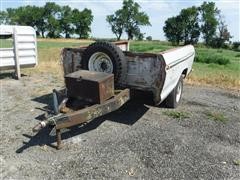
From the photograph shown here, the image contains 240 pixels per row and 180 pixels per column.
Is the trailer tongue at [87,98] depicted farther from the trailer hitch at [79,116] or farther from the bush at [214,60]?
the bush at [214,60]

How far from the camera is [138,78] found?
539 cm

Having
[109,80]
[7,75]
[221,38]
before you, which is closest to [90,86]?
[109,80]

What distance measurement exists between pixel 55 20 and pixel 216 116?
271 feet

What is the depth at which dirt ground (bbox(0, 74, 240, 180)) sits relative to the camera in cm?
383

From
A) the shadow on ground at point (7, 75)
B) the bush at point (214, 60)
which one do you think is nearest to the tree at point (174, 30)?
the bush at point (214, 60)

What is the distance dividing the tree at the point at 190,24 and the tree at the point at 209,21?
162 centimetres

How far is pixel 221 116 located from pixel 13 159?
401 centimetres

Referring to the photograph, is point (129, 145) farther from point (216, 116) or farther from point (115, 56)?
point (216, 116)

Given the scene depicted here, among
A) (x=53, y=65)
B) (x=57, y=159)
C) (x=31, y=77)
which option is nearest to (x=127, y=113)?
(x=57, y=159)

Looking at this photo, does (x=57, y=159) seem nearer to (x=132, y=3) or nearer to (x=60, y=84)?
(x=60, y=84)

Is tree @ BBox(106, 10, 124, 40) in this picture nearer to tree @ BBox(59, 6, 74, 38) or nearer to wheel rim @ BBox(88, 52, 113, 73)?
tree @ BBox(59, 6, 74, 38)

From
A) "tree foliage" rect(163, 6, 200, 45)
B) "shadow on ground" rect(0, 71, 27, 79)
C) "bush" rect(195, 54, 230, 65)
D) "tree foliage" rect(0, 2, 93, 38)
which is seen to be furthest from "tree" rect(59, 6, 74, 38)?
"shadow on ground" rect(0, 71, 27, 79)

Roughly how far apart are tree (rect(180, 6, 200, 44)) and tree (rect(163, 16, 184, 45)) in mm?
843

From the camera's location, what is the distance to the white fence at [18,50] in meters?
8.94
